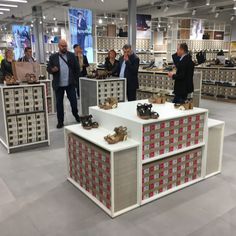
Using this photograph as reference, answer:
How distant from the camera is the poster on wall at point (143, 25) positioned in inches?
464

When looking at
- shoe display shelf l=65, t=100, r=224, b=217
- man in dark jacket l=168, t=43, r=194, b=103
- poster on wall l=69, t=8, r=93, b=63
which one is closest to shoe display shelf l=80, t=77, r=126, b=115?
man in dark jacket l=168, t=43, r=194, b=103

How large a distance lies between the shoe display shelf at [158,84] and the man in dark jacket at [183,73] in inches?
69.8

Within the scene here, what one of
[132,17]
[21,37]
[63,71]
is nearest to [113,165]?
[63,71]

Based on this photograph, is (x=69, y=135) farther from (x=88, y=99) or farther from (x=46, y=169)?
(x=88, y=99)

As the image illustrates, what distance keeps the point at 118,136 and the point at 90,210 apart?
82cm

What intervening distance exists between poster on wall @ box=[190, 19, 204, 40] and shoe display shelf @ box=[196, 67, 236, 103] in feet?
17.6

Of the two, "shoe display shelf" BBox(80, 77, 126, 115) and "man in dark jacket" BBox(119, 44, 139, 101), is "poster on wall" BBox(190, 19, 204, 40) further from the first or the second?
"shoe display shelf" BBox(80, 77, 126, 115)

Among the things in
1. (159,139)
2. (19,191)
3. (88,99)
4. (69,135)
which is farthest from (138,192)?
(88,99)

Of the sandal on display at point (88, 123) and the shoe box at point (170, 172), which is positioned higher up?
the sandal on display at point (88, 123)

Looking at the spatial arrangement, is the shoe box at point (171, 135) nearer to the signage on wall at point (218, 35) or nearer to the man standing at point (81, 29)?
the man standing at point (81, 29)

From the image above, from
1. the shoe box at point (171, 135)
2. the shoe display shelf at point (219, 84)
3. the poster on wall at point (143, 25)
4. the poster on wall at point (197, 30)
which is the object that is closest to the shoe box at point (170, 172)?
the shoe box at point (171, 135)

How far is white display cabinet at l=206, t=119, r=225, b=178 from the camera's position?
356 centimetres

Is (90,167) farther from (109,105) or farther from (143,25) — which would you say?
(143,25)

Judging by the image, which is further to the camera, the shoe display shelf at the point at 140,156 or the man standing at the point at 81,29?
the man standing at the point at 81,29
